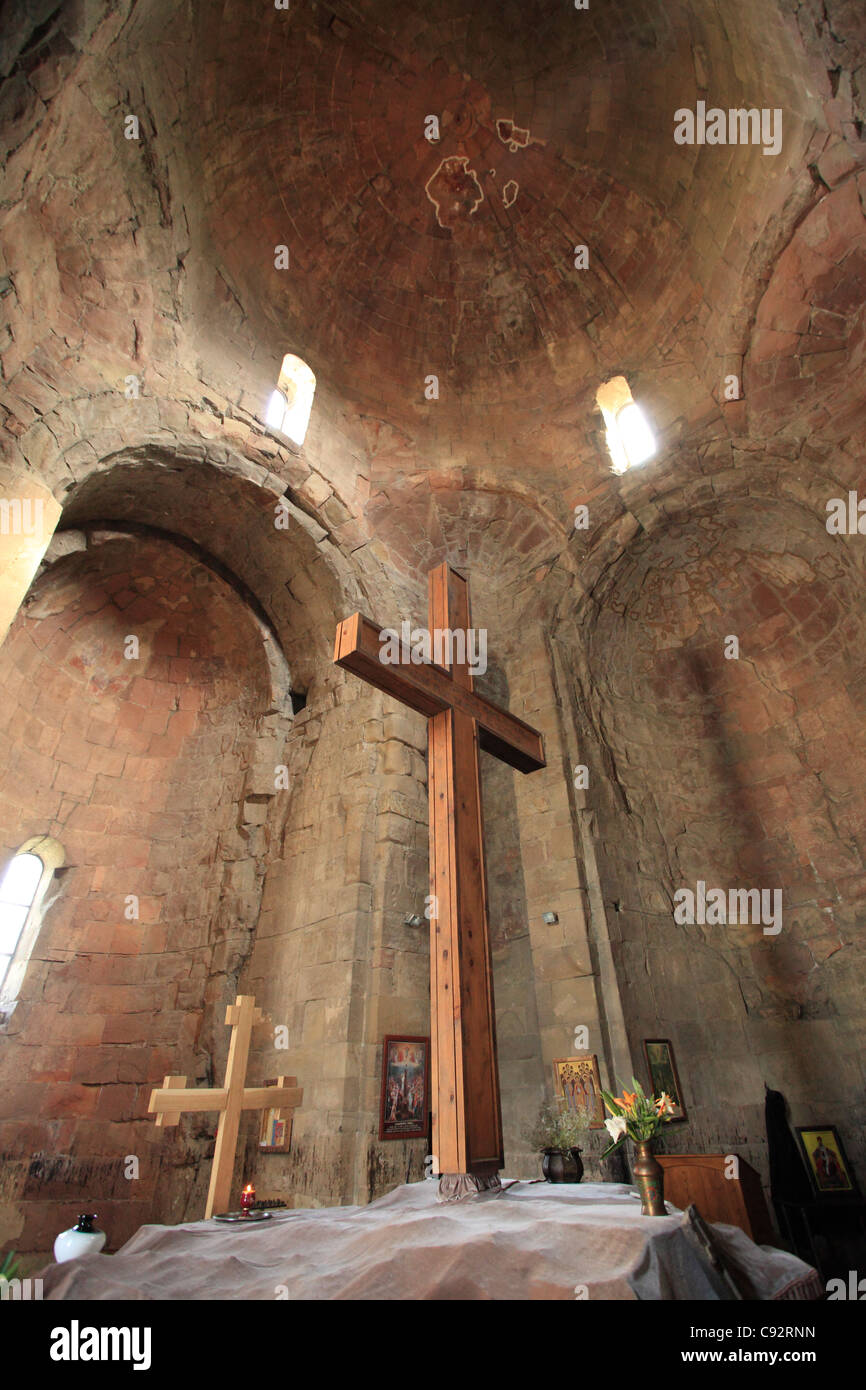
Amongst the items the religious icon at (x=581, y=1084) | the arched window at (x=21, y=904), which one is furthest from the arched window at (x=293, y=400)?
the religious icon at (x=581, y=1084)

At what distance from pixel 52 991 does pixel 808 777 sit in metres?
9.37

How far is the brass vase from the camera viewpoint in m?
2.94

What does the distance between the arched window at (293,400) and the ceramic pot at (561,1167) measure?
8.34m

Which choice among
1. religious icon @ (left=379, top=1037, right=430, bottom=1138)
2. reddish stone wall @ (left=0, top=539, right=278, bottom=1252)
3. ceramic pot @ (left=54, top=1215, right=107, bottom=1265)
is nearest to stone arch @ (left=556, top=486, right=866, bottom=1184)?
religious icon @ (left=379, top=1037, right=430, bottom=1138)

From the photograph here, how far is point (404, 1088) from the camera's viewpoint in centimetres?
607

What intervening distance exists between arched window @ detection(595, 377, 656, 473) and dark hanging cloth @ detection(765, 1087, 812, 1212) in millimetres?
8088

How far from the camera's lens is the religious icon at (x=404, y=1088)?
5855mm

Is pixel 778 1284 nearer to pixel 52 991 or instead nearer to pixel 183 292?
pixel 52 991

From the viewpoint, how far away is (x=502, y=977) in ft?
26.2

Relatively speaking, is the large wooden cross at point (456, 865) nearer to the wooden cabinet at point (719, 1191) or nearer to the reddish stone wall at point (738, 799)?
the wooden cabinet at point (719, 1191)

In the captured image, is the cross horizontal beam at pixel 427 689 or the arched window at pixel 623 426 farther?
the arched window at pixel 623 426

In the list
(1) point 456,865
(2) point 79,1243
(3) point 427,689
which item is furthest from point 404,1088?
(3) point 427,689

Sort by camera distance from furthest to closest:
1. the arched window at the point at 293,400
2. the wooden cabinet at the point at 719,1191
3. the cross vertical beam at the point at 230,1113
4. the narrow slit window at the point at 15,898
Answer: the arched window at the point at 293,400 < the narrow slit window at the point at 15,898 < the wooden cabinet at the point at 719,1191 < the cross vertical beam at the point at 230,1113
